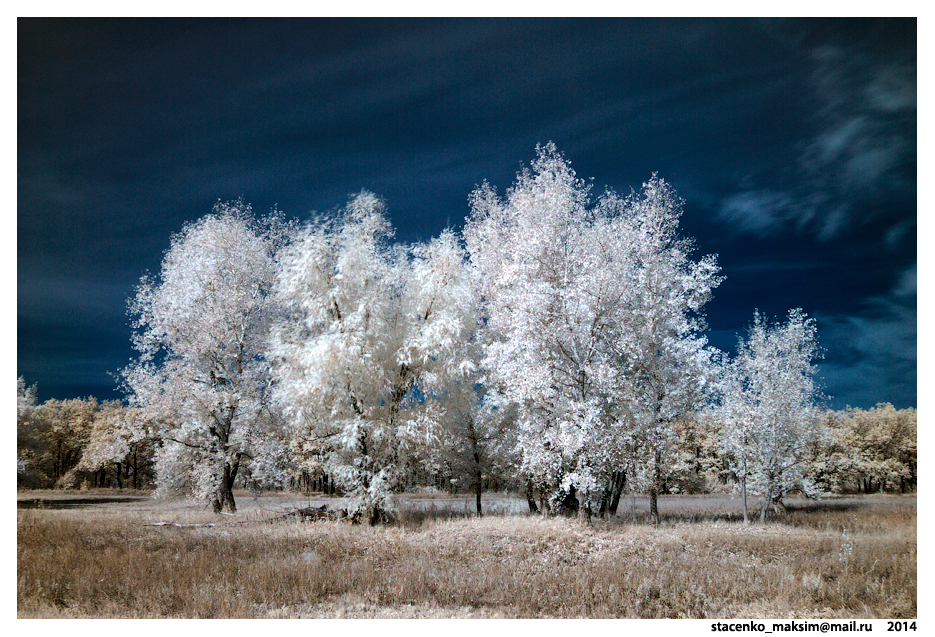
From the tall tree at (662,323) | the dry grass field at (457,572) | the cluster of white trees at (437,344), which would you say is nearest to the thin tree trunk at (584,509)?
the cluster of white trees at (437,344)

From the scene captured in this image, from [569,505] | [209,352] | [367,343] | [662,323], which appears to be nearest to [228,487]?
[209,352]

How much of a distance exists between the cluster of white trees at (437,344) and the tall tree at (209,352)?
0.19 feet

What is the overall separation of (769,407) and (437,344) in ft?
39.4

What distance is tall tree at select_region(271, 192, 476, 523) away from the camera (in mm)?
12656

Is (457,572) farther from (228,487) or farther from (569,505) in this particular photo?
(228,487)

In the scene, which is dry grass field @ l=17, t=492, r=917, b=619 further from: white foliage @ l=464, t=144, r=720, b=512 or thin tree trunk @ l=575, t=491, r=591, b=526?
white foliage @ l=464, t=144, r=720, b=512

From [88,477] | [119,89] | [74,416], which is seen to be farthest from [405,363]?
[88,477]

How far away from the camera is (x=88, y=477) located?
108 ft

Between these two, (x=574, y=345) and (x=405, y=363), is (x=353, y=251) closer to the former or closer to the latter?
(x=405, y=363)

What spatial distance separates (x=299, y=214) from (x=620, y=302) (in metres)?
8.40

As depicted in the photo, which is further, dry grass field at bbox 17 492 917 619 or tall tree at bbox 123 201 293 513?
tall tree at bbox 123 201 293 513

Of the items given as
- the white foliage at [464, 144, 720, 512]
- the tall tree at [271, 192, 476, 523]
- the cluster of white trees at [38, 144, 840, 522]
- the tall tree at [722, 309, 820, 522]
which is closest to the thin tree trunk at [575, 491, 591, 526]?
the cluster of white trees at [38, 144, 840, 522]

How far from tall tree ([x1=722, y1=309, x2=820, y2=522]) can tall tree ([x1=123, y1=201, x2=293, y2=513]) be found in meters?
15.1

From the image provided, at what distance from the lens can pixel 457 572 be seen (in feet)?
28.6
